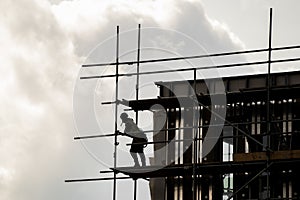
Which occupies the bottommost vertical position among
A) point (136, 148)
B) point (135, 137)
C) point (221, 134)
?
point (136, 148)

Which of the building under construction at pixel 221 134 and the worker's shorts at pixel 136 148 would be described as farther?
the worker's shorts at pixel 136 148

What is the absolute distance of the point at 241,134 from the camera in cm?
4747

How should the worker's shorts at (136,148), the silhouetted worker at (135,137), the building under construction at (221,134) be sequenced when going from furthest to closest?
the worker's shorts at (136,148), the silhouetted worker at (135,137), the building under construction at (221,134)

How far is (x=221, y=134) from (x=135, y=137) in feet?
13.8

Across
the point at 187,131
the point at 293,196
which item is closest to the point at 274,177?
the point at 293,196

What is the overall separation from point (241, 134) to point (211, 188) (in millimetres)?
2825

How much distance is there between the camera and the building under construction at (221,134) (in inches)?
1768

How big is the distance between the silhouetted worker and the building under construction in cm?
46

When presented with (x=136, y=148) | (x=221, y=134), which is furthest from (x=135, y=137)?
(x=221, y=134)

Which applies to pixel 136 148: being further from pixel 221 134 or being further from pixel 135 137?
pixel 221 134

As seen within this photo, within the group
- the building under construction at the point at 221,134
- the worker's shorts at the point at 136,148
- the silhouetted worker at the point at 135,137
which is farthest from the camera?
the worker's shorts at the point at 136,148

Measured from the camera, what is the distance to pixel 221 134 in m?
48.4

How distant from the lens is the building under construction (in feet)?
147

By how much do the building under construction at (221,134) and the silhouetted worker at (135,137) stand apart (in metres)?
0.46
